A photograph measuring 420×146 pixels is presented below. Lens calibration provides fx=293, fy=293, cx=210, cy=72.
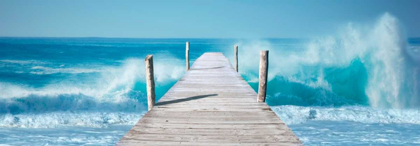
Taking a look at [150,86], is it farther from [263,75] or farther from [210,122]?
[263,75]

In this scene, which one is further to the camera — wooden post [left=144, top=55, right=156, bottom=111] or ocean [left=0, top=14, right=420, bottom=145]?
ocean [left=0, top=14, right=420, bottom=145]

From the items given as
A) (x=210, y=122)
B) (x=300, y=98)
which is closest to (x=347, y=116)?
(x=300, y=98)

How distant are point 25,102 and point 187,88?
40.7 ft

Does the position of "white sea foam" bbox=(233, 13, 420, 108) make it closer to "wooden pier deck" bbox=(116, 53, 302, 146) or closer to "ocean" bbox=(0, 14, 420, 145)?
"ocean" bbox=(0, 14, 420, 145)

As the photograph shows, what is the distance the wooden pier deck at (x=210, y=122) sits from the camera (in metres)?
3.43

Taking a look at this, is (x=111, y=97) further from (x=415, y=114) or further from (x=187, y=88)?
(x=415, y=114)

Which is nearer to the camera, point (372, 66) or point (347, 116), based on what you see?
point (347, 116)

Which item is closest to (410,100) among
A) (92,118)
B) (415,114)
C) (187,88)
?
(415,114)

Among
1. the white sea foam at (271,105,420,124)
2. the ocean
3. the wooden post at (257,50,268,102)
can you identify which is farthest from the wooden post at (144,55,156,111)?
the white sea foam at (271,105,420,124)

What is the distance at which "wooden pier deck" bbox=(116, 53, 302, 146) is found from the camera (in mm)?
3434

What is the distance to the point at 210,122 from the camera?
13.8 feet

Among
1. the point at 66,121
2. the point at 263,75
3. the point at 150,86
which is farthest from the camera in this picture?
the point at 66,121

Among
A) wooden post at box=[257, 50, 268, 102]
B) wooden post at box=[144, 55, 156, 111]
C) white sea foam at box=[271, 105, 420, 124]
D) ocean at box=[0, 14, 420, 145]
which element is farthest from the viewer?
white sea foam at box=[271, 105, 420, 124]

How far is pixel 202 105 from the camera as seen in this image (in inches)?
210
